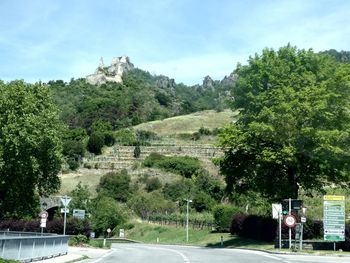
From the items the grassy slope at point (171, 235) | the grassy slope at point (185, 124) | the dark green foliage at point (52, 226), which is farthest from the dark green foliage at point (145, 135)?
the dark green foliage at point (52, 226)

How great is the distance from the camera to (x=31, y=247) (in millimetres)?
22234

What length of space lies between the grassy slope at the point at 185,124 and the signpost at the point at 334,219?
129m

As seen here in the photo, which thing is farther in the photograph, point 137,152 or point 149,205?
point 137,152

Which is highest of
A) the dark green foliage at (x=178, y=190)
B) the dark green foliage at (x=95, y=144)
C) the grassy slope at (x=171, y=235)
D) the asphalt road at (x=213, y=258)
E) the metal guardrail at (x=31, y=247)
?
the dark green foliage at (x=95, y=144)

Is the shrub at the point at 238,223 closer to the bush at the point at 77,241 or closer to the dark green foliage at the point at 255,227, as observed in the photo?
the dark green foliage at the point at 255,227

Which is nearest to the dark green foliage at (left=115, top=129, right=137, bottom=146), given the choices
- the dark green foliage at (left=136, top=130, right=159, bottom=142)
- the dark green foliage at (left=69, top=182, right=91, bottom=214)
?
the dark green foliage at (left=136, top=130, right=159, bottom=142)

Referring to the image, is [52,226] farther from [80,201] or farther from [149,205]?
[149,205]

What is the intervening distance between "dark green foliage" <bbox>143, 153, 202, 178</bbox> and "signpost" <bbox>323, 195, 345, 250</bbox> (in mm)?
81339

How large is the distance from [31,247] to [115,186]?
3034 inches

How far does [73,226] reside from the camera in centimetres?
5866

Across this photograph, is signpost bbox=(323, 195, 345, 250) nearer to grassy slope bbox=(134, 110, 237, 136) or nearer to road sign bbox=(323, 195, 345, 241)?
road sign bbox=(323, 195, 345, 241)

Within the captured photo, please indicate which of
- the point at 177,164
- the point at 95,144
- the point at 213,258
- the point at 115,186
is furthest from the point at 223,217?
the point at 95,144

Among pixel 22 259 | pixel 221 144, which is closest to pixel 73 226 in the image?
pixel 221 144

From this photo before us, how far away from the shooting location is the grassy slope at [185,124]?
169 metres
